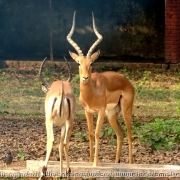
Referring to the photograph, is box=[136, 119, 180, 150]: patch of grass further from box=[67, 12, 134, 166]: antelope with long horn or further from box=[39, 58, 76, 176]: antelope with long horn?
box=[39, 58, 76, 176]: antelope with long horn

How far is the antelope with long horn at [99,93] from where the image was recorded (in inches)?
265

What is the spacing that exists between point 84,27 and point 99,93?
10.4 metres

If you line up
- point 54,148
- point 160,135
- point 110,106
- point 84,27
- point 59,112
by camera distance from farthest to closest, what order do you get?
point 84,27
point 54,148
point 160,135
point 110,106
point 59,112

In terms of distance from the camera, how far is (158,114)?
10695 millimetres

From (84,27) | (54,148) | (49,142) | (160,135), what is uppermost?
(84,27)

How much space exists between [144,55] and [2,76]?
13.7 feet

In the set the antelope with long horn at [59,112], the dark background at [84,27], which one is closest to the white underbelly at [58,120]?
the antelope with long horn at [59,112]

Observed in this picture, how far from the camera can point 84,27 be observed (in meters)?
17.3

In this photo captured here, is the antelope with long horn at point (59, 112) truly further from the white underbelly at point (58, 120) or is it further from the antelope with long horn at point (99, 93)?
the antelope with long horn at point (99, 93)

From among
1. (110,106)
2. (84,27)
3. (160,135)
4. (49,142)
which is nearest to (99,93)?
(110,106)

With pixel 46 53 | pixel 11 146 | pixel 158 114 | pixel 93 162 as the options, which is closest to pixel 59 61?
pixel 46 53

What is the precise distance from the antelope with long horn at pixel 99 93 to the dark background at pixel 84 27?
880cm

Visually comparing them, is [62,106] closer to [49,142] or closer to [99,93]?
[49,142]

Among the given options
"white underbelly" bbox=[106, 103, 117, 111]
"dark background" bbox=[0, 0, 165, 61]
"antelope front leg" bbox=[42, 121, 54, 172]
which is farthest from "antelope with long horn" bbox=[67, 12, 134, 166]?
"dark background" bbox=[0, 0, 165, 61]
